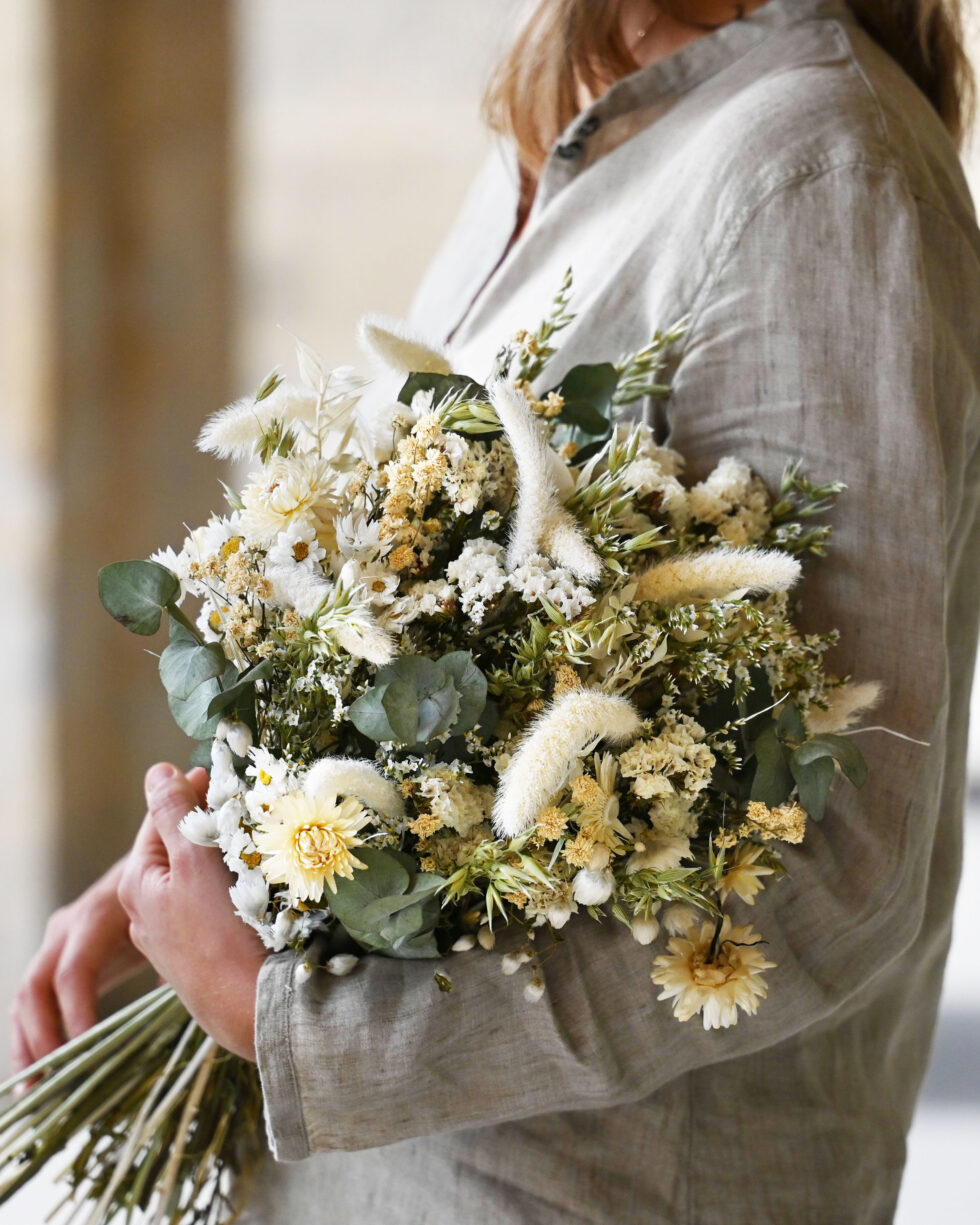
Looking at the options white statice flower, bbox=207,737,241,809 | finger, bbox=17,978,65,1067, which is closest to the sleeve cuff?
white statice flower, bbox=207,737,241,809

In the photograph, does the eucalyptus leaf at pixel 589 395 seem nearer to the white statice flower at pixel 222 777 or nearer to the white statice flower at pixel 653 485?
the white statice flower at pixel 653 485

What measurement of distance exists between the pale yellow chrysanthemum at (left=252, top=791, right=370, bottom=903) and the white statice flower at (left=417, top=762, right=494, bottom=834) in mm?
34

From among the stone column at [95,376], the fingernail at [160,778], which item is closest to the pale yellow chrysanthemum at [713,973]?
the fingernail at [160,778]

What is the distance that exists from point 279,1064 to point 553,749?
25 cm

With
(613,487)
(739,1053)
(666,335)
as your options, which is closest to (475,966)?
(739,1053)

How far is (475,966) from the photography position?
593 millimetres

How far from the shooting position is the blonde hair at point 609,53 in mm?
847

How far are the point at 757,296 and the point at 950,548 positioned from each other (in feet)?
0.74

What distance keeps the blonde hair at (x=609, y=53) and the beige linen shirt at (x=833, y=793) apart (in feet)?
0.26

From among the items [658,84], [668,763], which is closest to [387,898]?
[668,763]

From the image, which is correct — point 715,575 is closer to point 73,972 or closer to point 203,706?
point 203,706

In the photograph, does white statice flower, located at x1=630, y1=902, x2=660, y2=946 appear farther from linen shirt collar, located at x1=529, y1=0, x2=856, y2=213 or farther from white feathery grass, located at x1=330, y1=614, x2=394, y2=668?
linen shirt collar, located at x1=529, y1=0, x2=856, y2=213

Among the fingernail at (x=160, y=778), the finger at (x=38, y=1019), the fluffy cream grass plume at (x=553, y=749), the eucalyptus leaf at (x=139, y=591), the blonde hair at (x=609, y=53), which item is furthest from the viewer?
the finger at (x=38, y=1019)

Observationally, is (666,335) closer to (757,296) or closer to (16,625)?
(757,296)
